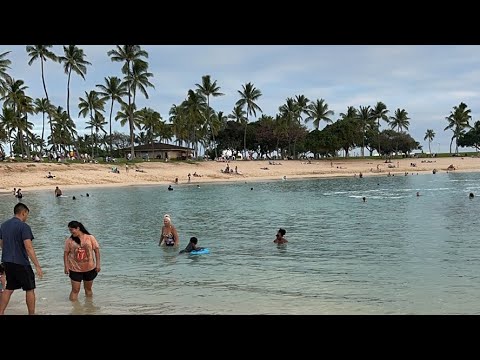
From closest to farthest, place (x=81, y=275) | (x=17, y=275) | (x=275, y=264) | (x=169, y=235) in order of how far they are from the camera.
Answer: (x=17, y=275), (x=81, y=275), (x=275, y=264), (x=169, y=235)

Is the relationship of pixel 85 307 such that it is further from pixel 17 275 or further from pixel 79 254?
pixel 17 275

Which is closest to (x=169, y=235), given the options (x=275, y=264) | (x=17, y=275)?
(x=275, y=264)

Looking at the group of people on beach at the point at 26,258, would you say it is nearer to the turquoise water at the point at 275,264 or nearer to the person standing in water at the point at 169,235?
the turquoise water at the point at 275,264

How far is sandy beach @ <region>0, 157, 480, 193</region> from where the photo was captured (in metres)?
50.4

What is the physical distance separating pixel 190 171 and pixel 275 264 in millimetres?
55293

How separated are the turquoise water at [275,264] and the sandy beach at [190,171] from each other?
2328 cm

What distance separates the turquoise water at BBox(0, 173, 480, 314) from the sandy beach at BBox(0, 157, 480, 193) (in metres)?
23.3

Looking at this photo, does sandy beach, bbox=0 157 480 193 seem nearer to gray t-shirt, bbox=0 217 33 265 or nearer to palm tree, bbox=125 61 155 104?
palm tree, bbox=125 61 155 104

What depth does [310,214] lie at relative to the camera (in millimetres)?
27500

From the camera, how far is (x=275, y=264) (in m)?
13.4
